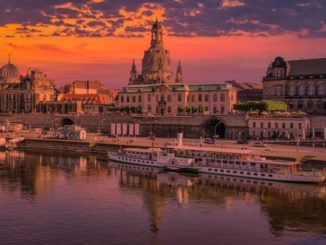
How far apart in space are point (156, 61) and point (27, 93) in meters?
45.0

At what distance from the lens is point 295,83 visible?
118375 mm

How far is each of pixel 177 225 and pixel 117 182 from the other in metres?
20.5

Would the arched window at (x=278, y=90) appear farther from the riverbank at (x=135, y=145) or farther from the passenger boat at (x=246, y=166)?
the passenger boat at (x=246, y=166)

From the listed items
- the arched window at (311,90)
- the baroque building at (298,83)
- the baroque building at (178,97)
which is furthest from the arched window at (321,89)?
the baroque building at (178,97)

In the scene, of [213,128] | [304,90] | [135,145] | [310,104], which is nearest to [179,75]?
[304,90]

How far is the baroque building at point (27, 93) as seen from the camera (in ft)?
554

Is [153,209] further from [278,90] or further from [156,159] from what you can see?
[278,90]

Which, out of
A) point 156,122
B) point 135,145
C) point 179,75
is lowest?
point 135,145

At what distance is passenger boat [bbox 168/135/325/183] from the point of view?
192 ft

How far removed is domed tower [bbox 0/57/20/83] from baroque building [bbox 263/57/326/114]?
349 feet

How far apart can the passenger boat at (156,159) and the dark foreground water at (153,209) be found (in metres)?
2.78

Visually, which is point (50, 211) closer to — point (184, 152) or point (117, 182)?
point (117, 182)

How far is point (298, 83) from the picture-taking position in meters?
118

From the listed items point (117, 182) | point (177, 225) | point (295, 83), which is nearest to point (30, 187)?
point (117, 182)
